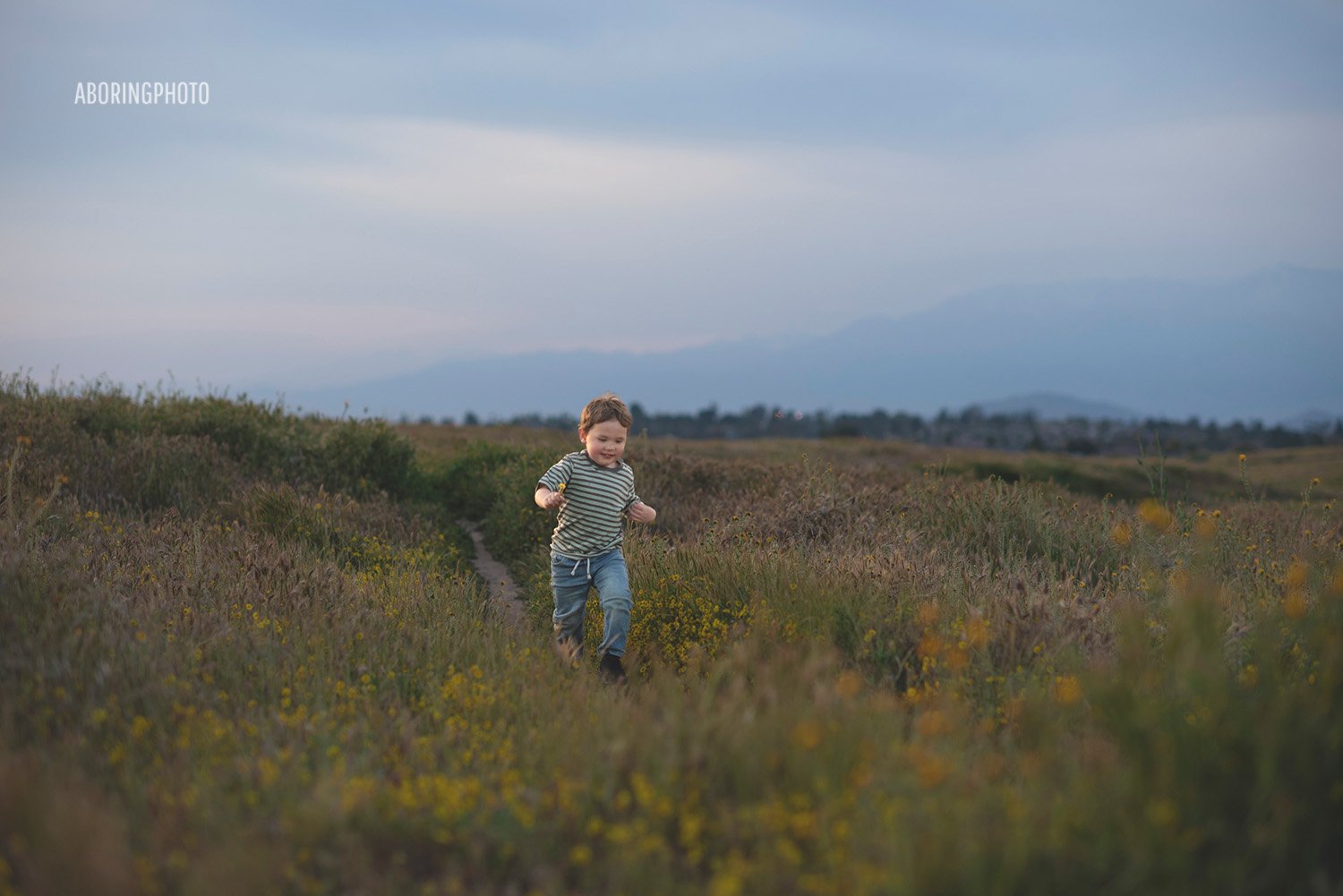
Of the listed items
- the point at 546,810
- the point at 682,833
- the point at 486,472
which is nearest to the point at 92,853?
the point at 546,810

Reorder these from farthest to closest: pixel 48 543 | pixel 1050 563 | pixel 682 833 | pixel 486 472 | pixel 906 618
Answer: pixel 486 472, pixel 1050 563, pixel 48 543, pixel 906 618, pixel 682 833

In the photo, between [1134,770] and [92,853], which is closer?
[92,853]

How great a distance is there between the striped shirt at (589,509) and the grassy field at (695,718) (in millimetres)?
737

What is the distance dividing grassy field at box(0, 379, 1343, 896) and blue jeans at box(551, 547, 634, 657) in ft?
1.04

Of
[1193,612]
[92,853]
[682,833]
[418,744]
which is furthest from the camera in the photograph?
[418,744]

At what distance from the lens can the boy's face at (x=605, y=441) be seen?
621cm

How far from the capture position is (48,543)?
642 centimetres

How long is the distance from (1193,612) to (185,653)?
4300 millimetres

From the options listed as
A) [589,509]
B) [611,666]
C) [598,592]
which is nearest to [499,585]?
[598,592]

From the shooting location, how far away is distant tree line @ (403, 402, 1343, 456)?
59.7 m

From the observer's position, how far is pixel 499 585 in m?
8.91

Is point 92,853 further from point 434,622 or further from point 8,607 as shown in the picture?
point 434,622

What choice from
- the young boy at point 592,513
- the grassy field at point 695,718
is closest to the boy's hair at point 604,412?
the young boy at point 592,513

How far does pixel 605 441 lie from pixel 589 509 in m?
0.46
